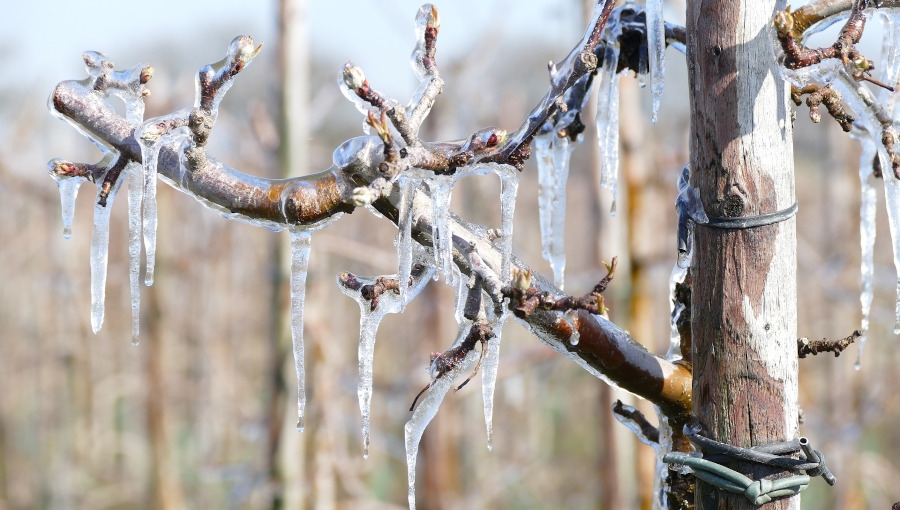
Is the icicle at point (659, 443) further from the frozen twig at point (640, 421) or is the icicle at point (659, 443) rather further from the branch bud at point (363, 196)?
the branch bud at point (363, 196)

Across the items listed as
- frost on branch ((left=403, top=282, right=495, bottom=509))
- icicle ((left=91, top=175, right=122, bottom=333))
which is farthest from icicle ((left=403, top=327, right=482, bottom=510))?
icicle ((left=91, top=175, right=122, bottom=333))

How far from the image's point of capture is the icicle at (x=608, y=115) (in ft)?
5.18

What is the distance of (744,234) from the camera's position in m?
1.22

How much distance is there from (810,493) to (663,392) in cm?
766

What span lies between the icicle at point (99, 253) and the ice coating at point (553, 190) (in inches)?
33.6

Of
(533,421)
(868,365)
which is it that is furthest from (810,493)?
(533,421)

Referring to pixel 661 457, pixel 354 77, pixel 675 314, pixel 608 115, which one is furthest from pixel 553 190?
pixel 354 77

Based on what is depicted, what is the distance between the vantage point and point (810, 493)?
7965 mm

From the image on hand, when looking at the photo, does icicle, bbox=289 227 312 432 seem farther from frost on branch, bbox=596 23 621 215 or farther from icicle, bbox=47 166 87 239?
frost on branch, bbox=596 23 621 215

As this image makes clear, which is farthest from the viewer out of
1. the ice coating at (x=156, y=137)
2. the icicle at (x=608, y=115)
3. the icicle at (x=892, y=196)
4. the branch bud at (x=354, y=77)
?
the icicle at (x=608, y=115)

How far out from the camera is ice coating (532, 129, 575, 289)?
1666 millimetres

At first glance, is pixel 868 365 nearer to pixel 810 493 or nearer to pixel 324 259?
pixel 810 493

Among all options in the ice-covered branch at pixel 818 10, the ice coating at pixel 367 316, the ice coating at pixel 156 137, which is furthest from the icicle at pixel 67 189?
the ice-covered branch at pixel 818 10

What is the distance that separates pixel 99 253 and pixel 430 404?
71 cm
